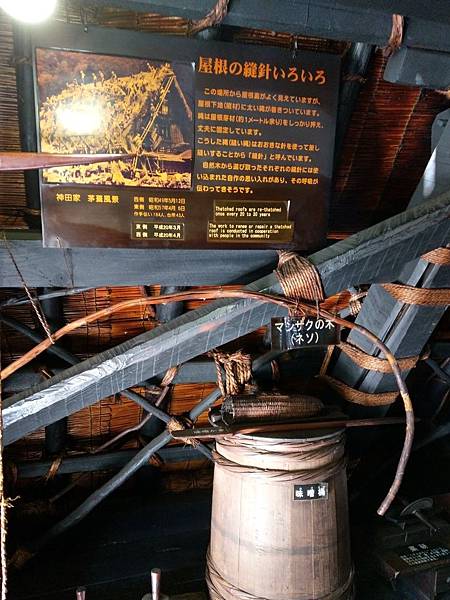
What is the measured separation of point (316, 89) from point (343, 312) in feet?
4.13

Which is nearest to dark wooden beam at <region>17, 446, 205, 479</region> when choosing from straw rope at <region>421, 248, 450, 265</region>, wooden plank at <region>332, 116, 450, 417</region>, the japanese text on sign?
wooden plank at <region>332, 116, 450, 417</region>

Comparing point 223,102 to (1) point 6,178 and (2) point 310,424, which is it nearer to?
(1) point 6,178

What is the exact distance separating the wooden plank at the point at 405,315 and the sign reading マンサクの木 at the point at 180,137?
1.55 feet

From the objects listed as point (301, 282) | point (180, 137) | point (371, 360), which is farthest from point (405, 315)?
point (180, 137)

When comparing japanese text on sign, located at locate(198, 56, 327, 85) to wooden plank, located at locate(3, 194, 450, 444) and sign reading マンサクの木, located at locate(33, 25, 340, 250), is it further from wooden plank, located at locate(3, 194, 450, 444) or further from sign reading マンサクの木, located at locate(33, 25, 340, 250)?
wooden plank, located at locate(3, 194, 450, 444)

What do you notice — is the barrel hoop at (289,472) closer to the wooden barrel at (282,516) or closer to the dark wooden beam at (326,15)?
the wooden barrel at (282,516)

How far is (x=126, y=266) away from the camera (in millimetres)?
2168

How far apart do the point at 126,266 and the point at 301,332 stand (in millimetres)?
788

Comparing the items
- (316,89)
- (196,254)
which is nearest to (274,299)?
(196,254)

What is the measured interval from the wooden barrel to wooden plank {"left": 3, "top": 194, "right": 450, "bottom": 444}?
44cm

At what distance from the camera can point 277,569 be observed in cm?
196

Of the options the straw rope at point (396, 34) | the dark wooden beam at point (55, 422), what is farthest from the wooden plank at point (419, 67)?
the dark wooden beam at point (55, 422)

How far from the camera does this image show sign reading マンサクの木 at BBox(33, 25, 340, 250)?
75.4 inches

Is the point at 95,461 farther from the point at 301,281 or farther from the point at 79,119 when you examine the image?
the point at 79,119
